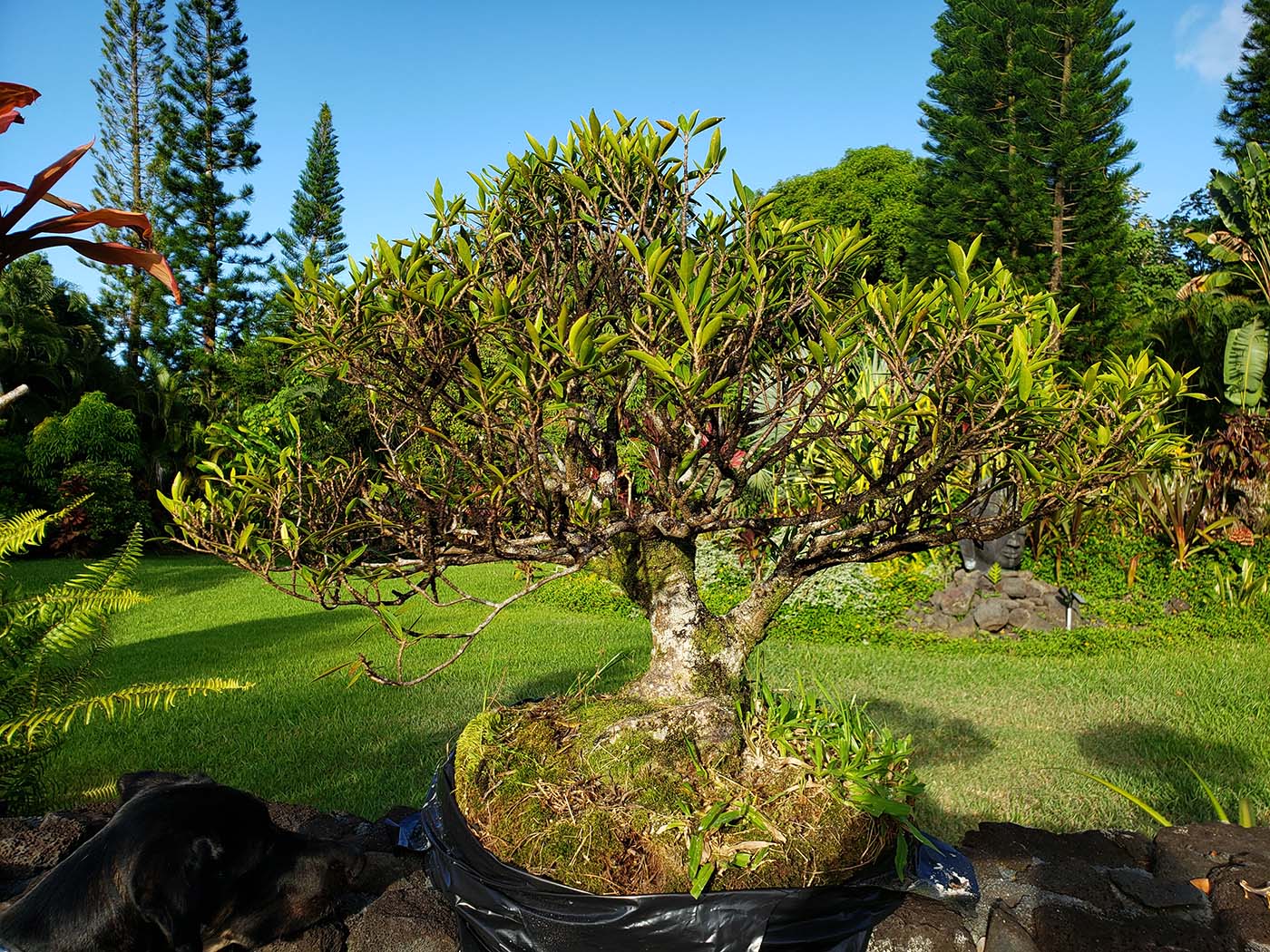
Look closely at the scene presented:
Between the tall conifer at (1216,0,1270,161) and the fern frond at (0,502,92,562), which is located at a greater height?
the tall conifer at (1216,0,1270,161)

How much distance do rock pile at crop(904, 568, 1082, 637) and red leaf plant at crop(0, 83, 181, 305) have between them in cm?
725

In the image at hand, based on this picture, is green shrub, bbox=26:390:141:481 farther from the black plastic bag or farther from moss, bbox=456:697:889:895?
the black plastic bag

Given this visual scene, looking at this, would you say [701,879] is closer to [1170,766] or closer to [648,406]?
[648,406]

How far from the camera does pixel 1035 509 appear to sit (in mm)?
2512

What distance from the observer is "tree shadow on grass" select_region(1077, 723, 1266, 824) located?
3896 millimetres

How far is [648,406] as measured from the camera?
228 centimetres

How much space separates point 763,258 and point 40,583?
38.9 feet

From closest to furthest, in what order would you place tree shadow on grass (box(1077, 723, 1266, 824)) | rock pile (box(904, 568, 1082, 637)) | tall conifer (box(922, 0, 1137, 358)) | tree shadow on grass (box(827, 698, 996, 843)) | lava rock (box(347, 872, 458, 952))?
lava rock (box(347, 872, 458, 952)), tree shadow on grass (box(827, 698, 996, 843)), tree shadow on grass (box(1077, 723, 1266, 824)), rock pile (box(904, 568, 1082, 637)), tall conifer (box(922, 0, 1137, 358))

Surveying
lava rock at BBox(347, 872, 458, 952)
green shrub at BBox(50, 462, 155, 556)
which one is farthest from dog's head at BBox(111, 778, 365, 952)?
green shrub at BBox(50, 462, 155, 556)

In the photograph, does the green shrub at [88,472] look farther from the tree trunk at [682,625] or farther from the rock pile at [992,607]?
the tree trunk at [682,625]

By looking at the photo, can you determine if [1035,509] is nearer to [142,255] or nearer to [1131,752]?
[142,255]

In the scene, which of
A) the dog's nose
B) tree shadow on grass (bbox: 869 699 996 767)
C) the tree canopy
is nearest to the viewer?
the dog's nose

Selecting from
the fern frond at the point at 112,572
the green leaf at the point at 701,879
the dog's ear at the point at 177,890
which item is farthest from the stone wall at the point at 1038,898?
the fern frond at the point at 112,572

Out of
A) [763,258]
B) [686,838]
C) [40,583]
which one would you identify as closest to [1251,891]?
[686,838]
